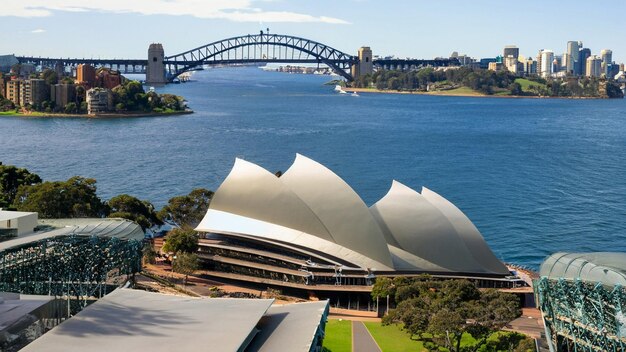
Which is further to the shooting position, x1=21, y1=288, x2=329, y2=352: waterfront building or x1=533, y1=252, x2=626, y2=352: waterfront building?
x1=21, y1=288, x2=329, y2=352: waterfront building

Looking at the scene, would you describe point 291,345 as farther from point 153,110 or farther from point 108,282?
point 153,110

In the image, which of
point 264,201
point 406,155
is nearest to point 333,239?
point 264,201

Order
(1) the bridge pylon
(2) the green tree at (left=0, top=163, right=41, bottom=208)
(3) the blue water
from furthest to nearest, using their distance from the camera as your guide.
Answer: (1) the bridge pylon → (3) the blue water → (2) the green tree at (left=0, top=163, right=41, bottom=208)

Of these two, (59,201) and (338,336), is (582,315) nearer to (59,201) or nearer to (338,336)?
(338,336)

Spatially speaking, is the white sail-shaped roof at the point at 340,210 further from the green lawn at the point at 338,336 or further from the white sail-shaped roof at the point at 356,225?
the green lawn at the point at 338,336

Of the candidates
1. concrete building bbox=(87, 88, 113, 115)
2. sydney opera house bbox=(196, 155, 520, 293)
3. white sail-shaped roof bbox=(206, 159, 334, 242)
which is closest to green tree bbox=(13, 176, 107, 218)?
white sail-shaped roof bbox=(206, 159, 334, 242)

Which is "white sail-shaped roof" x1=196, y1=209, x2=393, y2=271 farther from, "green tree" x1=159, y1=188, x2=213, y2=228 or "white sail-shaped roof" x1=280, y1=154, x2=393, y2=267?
"green tree" x1=159, y1=188, x2=213, y2=228

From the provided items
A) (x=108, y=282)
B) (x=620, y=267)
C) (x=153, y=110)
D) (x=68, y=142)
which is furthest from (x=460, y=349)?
(x=153, y=110)
